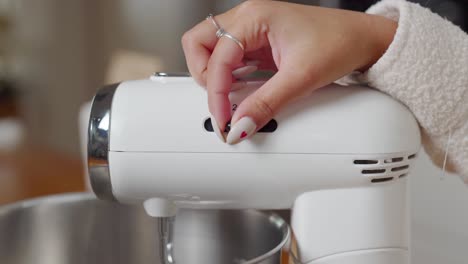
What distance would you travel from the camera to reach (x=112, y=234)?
25.4 inches

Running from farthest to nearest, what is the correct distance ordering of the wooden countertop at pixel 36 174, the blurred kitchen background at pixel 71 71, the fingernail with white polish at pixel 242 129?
the wooden countertop at pixel 36 174, the blurred kitchen background at pixel 71 71, the fingernail with white polish at pixel 242 129

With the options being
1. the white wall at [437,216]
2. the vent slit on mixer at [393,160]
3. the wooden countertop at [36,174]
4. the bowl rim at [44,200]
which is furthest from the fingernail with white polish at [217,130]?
the wooden countertop at [36,174]

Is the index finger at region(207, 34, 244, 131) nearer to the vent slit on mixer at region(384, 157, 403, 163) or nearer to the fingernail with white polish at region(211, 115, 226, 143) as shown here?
the fingernail with white polish at region(211, 115, 226, 143)

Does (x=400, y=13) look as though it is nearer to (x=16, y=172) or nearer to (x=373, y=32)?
(x=373, y=32)

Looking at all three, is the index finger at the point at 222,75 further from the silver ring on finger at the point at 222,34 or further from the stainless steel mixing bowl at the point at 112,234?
the stainless steel mixing bowl at the point at 112,234

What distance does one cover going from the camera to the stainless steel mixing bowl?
0.60 m

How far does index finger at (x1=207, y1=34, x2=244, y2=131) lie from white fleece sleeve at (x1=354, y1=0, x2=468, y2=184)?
0.10 meters

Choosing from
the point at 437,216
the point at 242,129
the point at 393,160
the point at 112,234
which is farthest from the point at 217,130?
the point at 437,216

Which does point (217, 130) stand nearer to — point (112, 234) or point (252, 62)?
point (252, 62)

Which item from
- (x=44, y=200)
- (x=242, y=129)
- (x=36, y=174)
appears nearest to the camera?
(x=242, y=129)

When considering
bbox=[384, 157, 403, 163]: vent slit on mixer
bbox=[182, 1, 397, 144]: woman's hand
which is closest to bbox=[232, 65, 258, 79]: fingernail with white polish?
bbox=[182, 1, 397, 144]: woman's hand

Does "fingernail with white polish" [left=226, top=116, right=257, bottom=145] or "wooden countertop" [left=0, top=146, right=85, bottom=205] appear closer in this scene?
"fingernail with white polish" [left=226, top=116, right=257, bottom=145]

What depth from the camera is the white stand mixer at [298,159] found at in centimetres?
45

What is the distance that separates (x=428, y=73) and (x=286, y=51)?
11 cm
